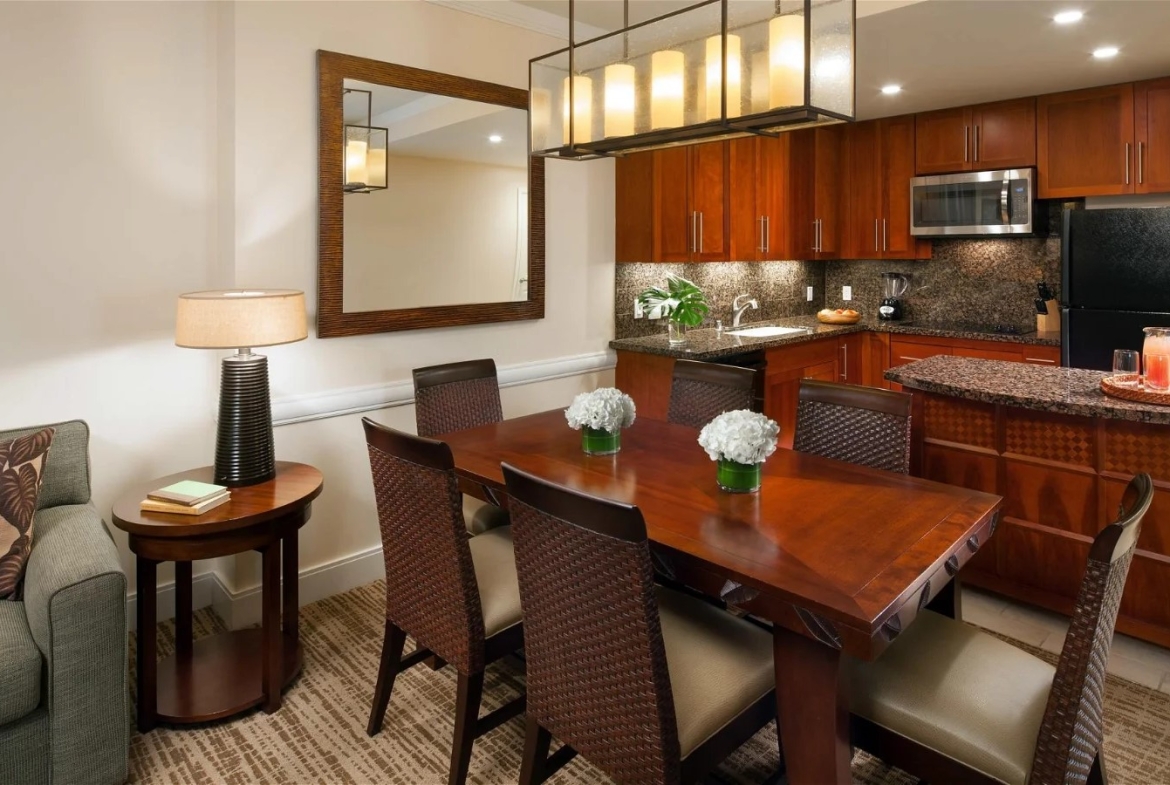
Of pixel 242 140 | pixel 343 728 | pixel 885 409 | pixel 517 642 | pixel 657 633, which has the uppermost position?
pixel 242 140

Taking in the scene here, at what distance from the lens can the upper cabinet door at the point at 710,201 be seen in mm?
4305

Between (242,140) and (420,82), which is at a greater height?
(420,82)

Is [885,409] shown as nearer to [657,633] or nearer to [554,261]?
[657,633]

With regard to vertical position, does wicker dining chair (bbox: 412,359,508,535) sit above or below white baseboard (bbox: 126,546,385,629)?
above

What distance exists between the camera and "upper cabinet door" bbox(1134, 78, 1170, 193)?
13.2 ft

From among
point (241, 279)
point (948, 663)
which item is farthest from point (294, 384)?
point (948, 663)

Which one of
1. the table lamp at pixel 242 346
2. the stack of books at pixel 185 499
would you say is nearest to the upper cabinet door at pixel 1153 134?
the table lamp at pixel 242 346

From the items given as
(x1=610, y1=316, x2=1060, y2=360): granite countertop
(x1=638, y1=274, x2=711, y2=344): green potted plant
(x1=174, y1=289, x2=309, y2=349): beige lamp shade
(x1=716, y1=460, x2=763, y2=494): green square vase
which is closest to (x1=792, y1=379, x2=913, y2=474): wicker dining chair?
(x1=716, y1=460, x2=763, y2=494): green square vase

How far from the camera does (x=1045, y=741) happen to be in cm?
129

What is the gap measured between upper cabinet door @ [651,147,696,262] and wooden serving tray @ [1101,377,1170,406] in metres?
2.24

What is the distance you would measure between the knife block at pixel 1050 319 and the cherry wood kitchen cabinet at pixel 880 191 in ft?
2.72

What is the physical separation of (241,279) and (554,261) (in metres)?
A: 1.58

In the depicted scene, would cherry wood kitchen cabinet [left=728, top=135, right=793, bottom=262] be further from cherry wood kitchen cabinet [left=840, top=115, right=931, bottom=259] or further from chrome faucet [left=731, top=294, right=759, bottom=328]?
cherry wood kitchen cabinet [left=840, top=115, right=931, bottom=259]

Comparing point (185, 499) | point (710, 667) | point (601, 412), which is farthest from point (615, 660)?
point (185, 499)
